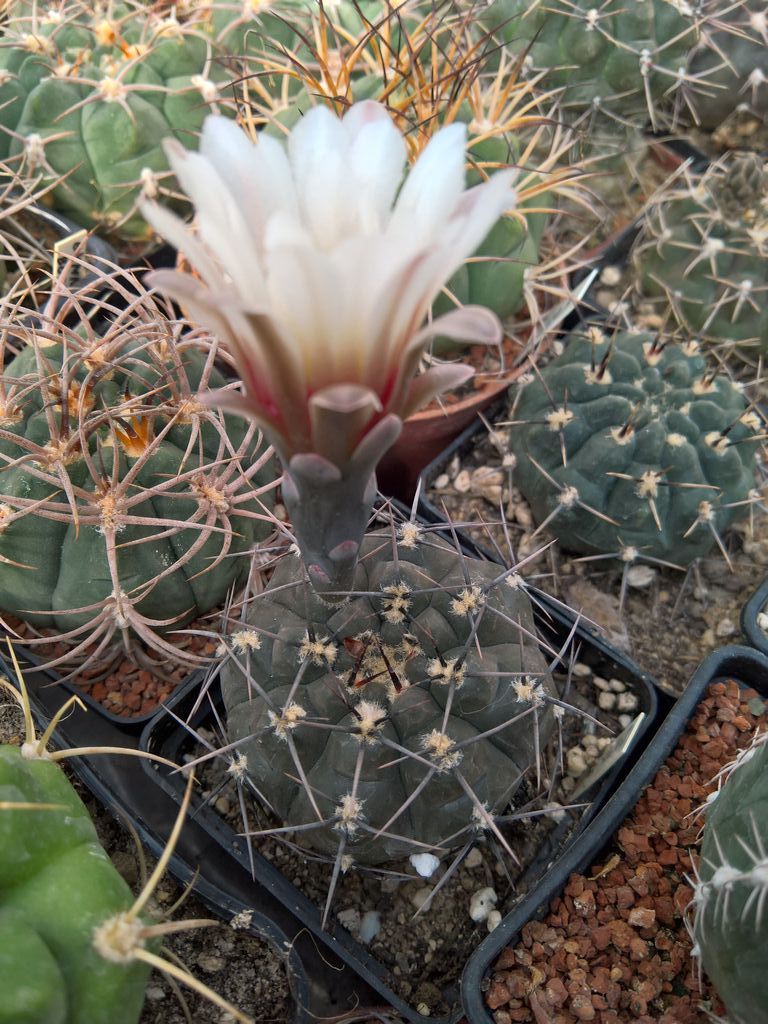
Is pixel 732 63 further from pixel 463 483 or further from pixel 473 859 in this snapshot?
pixel 473 859

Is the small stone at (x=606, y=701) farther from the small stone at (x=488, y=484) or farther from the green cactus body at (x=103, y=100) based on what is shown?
the green cactus body at (x=103, y=100)

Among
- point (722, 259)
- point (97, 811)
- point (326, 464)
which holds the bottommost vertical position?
point (97, 811)

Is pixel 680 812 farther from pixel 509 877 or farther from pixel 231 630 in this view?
pixel 231 630

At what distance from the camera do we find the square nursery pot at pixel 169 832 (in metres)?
0.78

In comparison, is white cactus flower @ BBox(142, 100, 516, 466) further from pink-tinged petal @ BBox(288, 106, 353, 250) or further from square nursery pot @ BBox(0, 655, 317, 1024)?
square nursery pot @ BBox(0, 655, 317, 1024)

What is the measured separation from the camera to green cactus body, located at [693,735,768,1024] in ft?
1.94

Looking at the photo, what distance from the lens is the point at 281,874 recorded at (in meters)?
0.88

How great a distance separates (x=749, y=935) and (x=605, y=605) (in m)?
0.57

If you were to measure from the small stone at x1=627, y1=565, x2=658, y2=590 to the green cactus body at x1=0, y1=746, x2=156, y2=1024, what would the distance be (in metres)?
0.79

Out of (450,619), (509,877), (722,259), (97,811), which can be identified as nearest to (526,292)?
(722,259)

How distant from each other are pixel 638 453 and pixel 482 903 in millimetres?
566

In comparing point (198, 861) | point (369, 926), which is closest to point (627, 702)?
point (369, 926)

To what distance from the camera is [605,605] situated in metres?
1.13

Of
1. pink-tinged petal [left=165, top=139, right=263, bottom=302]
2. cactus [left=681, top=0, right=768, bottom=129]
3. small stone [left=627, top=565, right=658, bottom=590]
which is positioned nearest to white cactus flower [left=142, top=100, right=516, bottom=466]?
pink-tinged petal [left=165, top=139, right=263, bottom=302]
